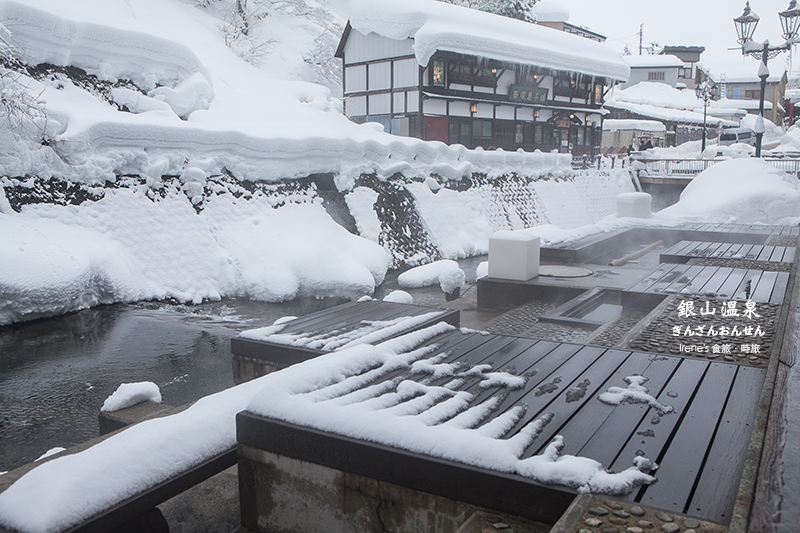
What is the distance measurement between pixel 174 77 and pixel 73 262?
794cm

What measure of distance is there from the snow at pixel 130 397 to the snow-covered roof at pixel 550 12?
36.3 m

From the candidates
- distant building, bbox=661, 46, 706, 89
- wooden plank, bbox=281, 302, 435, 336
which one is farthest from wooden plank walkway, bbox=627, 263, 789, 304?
distant building, bbox=661, 46, 706, 89

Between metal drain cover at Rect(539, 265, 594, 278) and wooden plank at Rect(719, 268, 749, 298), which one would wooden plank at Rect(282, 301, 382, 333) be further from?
metal drain cover at Rect(539, 265, 594, 278)

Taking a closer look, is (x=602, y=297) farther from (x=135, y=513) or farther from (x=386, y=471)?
(x=135, y=513)

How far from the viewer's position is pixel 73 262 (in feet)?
31.3

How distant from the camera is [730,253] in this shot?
29.1ft

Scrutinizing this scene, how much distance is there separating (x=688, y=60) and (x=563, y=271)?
179ft

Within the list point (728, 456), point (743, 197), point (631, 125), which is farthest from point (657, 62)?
point (728, 456)

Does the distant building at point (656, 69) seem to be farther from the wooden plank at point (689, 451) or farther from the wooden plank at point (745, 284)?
the wooden plank at point (689, 451)

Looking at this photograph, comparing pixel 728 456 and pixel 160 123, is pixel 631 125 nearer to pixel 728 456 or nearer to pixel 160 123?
pixel 160 123

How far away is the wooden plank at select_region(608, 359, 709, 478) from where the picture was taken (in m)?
2.62

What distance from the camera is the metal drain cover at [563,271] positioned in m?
9.14

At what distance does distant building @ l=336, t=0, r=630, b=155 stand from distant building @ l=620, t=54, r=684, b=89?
2736cm

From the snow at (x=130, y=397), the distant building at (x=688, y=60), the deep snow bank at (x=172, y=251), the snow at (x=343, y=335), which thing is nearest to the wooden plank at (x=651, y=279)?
the snow at (x=343, y=335)
